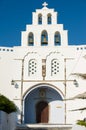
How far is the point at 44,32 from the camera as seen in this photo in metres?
24.4

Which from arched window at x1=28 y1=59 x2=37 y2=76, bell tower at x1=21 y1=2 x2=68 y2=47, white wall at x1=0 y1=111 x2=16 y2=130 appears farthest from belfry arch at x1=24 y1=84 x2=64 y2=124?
white wall at x1=0 y1=111 x2=16 y2=130

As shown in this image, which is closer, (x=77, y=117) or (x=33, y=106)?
(x=77, y=117)

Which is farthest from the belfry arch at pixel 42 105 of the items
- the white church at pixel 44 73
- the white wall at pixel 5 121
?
the white wall at pixel 5 121

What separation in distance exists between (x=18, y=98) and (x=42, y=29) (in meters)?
5.59

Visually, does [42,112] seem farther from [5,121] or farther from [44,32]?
[5,121]

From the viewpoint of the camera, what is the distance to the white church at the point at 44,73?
2289 centimetres

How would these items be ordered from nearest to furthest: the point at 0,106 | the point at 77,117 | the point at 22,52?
the point at 0,106
the point at 77,117
the point at 22,52

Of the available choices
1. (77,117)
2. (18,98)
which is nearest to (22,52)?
(18,98)

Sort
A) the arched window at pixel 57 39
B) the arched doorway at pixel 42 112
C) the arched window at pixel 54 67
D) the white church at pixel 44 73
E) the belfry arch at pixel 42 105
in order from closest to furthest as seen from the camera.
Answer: the white church at pixel 44 73, the arched window at pixel 54 67, the belfry arch at pixel 42 105, the arched doorway at pixel 42 112, the arched window at pixel 57 39

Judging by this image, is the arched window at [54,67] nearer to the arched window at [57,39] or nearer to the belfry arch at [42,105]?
the belfry arch at [42,105]

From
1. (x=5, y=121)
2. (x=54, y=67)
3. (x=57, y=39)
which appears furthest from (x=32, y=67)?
(x=5, y=121)

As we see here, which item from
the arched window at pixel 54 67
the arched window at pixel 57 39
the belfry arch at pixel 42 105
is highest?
the arched window at pixel 57 39

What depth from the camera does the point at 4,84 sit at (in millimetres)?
23172

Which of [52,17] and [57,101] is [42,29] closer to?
[52,17]
